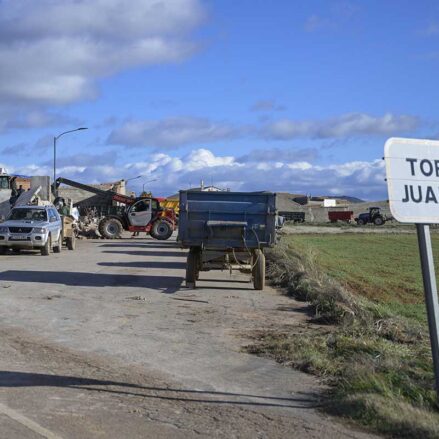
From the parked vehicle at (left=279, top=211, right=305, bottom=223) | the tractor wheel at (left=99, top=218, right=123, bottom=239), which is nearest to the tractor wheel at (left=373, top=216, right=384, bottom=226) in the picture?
the parked vehicle at (left=279, top=211, right=305, bottom=223)

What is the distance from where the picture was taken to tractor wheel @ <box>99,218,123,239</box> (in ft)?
127

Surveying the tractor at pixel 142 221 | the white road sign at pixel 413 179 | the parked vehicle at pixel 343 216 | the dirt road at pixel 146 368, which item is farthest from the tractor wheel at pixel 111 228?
the parked vehicle at pixel 343 216

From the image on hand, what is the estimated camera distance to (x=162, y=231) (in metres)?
37.8

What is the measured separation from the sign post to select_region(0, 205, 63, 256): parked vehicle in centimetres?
1970

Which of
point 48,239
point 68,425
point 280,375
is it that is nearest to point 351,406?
point 280,375

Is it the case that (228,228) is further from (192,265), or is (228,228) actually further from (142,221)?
(142,221)

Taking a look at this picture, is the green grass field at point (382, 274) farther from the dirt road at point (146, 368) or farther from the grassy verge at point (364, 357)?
the dirt road at point (146, 368)

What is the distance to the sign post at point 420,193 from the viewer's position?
6.06 metres

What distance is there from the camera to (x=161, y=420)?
604 centimetres

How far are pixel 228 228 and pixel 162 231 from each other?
22.9 m

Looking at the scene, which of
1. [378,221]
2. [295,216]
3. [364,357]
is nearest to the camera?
[364,357]

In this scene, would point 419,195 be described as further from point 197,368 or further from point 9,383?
point 9,383

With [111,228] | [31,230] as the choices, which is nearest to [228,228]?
[31,230]

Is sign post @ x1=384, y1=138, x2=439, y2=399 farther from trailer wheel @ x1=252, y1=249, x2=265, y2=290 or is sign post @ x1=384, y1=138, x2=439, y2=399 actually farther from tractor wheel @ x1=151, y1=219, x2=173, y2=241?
tractor wheel @ x1=151, y1=219, x2=173, y2=241
